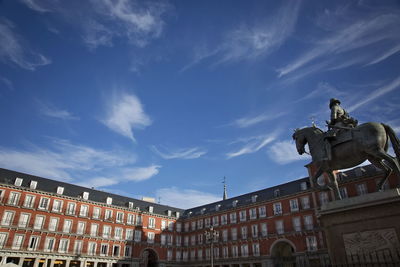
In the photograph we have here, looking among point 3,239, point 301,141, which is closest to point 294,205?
point 301,141

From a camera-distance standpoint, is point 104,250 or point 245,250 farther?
point 104,250

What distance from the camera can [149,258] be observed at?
4897 cm

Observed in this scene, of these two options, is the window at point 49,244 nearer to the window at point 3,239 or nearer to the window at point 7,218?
the window at point 3,239

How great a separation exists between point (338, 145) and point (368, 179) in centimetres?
2671

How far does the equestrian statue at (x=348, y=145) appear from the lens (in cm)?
851

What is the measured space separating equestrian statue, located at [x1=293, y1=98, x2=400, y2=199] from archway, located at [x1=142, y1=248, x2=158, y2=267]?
4414 cm

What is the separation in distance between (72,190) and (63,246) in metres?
8.46

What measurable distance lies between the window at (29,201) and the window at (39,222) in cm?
183

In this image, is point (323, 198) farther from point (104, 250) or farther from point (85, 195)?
point (85, 195)

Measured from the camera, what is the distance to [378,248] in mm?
7133

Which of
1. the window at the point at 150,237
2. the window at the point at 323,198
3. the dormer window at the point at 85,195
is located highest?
the dormer window at the point at 85,195

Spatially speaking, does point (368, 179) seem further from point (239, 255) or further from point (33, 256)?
point (33, 256)

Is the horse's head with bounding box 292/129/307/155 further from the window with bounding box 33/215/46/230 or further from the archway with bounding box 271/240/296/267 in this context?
the window with bounding box 33/215/46/230

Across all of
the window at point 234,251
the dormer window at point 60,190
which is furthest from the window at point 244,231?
the dormer window at point 60,190
